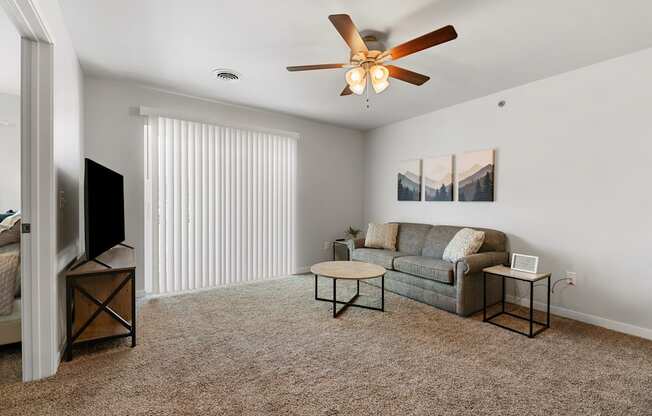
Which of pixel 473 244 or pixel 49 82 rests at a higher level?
pixel 49 82

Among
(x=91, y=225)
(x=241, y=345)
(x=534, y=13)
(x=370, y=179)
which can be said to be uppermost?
(x=534, y=13)

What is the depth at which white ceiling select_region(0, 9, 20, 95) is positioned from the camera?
2348 mm

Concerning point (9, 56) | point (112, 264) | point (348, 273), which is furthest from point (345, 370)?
point (9, 56)

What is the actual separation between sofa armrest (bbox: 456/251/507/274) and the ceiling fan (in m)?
1.77

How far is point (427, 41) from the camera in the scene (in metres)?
1.95

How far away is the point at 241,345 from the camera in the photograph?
2457 mm

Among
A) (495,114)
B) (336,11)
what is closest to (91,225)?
(336,11)

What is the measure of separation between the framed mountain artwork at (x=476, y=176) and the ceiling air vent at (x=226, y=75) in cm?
289

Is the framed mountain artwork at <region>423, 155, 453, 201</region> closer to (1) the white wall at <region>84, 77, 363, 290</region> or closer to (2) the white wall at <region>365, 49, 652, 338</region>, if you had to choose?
(2) the white wall at <region>365, 49, 652, 338</region>

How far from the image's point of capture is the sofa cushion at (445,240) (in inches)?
138

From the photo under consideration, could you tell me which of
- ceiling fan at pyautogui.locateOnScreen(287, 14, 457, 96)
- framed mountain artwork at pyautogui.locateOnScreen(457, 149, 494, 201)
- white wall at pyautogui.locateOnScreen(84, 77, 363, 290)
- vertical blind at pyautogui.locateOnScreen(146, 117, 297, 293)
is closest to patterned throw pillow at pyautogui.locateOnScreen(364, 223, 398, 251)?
white wall at pyautogui.locateOnScreen(84, 77, 363, 290)

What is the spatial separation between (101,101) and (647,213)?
17.6 feet

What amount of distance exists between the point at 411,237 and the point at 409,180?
0.92 metres

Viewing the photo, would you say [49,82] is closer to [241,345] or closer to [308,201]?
[241,345]
